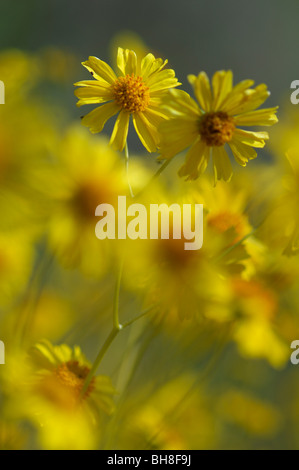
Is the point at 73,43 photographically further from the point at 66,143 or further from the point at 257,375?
the point at 66,143

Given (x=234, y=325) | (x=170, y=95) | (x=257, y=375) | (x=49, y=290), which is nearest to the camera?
(x=170, y=95)

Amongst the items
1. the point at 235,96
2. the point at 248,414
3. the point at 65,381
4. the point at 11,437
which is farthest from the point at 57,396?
the point at 248,414

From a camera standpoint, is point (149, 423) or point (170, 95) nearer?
point (170, 95)

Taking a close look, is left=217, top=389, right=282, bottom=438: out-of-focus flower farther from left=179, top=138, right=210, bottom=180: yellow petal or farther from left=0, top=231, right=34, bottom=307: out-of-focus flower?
left=179, top=138, right=210, bottom=180: yellow petal

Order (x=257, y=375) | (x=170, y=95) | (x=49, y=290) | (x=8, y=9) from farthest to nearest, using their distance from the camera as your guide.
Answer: (x=8, y=9)
(x=257, y=375)
(x=49, y=290)
(x=170, y=95)

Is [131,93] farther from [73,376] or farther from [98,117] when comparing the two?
[73,376]

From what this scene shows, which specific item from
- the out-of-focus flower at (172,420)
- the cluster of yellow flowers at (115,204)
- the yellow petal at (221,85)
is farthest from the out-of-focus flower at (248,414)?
the yellow petal at (221,85)
